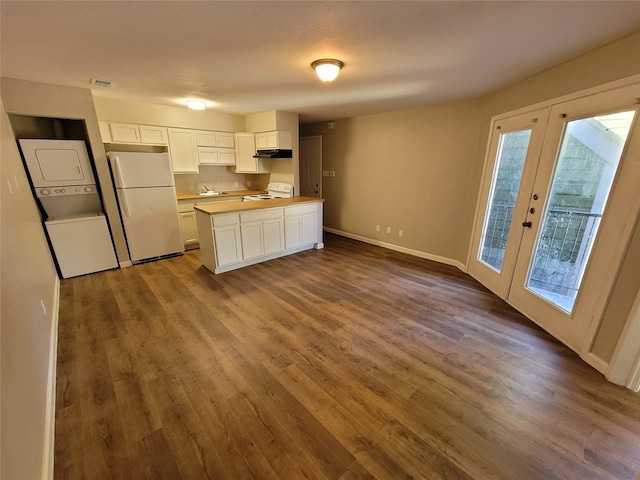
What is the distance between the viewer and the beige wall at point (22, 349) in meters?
1.05

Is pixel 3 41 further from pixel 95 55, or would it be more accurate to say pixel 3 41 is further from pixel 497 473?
pixel 497 473

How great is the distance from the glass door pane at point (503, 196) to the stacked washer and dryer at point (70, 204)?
5154 mm

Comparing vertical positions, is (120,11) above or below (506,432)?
above

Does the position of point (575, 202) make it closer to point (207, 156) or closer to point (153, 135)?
point (207, 156)

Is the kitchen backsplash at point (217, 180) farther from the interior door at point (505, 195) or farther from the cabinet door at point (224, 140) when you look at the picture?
the interior door at point (505, 195)

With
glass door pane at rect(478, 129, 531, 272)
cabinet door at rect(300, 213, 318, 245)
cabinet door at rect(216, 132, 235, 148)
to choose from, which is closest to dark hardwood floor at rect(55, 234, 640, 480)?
glass door pane at rect(478, 129, 531, 272)

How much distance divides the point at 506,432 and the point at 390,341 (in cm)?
95

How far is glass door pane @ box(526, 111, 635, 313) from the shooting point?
202 centimetres

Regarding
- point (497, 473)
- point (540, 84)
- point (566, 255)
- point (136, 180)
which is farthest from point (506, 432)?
point (136, 180)

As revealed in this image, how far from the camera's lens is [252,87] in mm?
3129

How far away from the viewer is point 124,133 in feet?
13.2

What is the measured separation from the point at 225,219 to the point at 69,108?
219 centimetres

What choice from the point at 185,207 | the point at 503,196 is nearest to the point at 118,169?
the point at 185,207

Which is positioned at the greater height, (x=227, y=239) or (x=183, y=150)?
(x=183, y=150)
